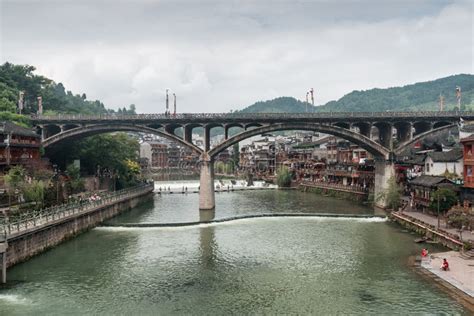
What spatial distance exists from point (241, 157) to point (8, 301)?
5859 inches

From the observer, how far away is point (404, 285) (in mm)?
30578

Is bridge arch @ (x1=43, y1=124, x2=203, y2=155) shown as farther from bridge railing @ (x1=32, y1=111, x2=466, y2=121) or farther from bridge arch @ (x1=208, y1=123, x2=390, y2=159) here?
bridge arch @ (x1=208, y1=123, x2=390, y2=159)

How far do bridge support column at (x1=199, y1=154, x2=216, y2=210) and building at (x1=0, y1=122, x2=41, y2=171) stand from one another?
974 inches

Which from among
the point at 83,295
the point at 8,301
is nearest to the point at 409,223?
the point at 83,295

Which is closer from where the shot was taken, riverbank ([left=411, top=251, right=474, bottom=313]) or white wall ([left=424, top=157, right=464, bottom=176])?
riverbank ([left=411, top=251, right=474, bottom=313])

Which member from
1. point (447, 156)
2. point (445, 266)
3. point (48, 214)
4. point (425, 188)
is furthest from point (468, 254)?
point (48, 214)

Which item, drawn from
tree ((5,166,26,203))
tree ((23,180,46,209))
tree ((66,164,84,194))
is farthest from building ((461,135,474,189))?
tree ((66,164,84,194))

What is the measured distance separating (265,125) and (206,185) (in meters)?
14.1

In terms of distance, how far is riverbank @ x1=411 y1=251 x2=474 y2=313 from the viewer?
2675 centimetres

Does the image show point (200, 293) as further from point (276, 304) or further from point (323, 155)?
point (323, 155)

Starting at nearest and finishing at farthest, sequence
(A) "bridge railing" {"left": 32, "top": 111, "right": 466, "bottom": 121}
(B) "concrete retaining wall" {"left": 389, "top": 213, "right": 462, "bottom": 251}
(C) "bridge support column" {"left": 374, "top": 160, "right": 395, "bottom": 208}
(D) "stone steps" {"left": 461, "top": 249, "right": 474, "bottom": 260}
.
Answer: (D) "stone steps" {"left": 461, "top": 249, "right": 474, "bottom": 260} < (B) "concrete retaining wall" {"left": 389, "top": 213, "right": 462, "bottom": 251} < (C) "bridge support column" {"left": 374, "top": 160, "right": 395, "bottom": 208} < (A) "bridge railing" {"left": 32, "top": 111, "right": 466, "bottom": 121}

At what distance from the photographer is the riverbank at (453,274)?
26747mm

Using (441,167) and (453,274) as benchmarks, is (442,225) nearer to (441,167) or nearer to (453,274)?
(441,167)

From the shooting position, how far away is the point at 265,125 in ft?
243
